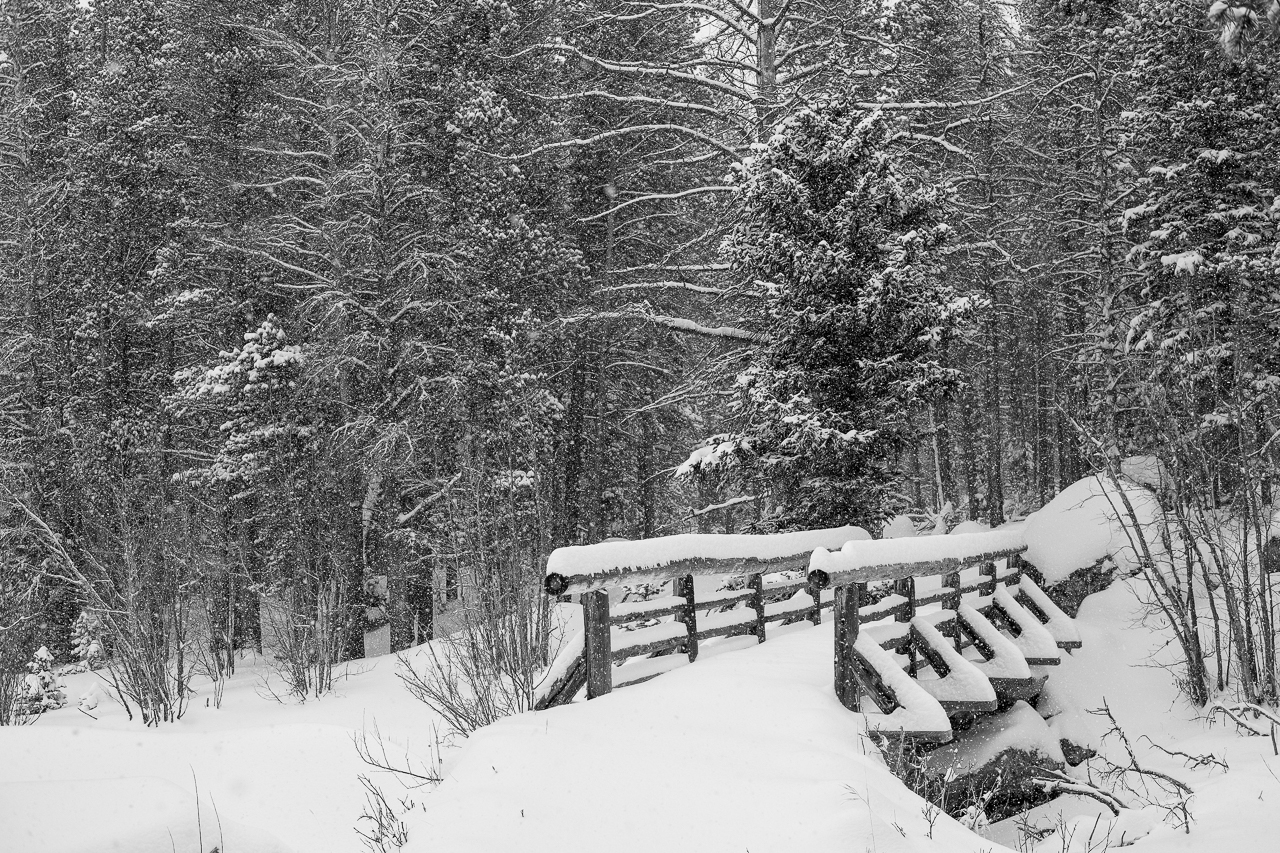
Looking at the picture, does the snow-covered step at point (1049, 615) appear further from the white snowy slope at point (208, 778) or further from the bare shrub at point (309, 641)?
the bare shrub at point (309, 641)

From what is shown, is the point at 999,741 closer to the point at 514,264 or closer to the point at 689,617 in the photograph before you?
the point at 689,617

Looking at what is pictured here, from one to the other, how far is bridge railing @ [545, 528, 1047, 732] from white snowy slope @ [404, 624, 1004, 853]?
441 mm

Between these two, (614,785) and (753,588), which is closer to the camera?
(614,785)

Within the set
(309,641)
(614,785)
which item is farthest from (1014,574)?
(309,641)

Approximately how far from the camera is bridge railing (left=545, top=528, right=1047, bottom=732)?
638 cm

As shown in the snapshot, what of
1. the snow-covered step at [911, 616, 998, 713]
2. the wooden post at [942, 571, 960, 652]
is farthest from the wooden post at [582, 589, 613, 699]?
the wooden post at [942, 571, 960, 652]

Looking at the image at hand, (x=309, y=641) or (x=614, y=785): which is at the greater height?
(x=614, y=785)

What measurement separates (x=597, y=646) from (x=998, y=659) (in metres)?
4.37

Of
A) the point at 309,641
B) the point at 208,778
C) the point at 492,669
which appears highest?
the point at 492,669

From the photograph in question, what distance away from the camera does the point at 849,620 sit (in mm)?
6566

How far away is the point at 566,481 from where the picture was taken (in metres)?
23.4

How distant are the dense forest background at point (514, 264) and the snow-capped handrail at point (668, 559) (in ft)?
13.1

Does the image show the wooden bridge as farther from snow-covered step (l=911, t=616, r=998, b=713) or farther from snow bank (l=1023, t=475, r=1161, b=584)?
snow bank (l=1023, t=475, r=1161, b=584)

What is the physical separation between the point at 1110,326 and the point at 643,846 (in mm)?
17261
